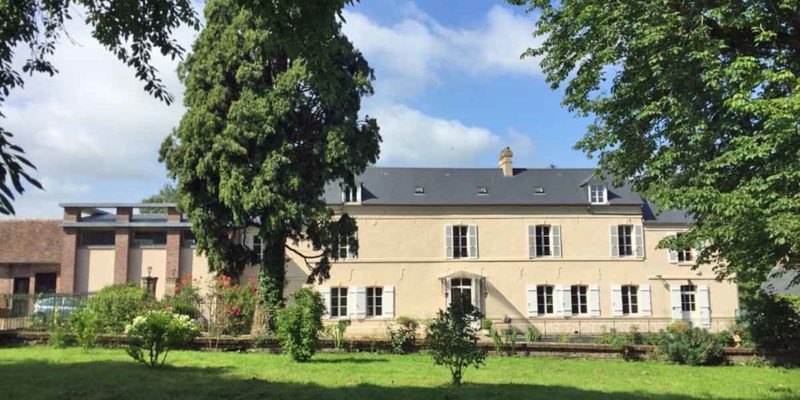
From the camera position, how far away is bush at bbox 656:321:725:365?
14.6 m

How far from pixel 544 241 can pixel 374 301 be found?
28.8 ft

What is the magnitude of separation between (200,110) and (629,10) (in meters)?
11.8

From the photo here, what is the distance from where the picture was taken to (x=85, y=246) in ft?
88.7

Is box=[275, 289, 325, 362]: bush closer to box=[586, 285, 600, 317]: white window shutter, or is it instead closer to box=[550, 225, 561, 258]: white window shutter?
box=[550, 225, 561, 258]: white window shutter

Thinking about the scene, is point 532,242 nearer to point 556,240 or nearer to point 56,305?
point 556,240

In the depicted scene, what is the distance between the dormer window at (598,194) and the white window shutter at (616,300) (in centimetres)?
422

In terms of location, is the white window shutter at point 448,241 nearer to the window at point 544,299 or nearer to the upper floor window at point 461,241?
the upper floor window at point 461,241

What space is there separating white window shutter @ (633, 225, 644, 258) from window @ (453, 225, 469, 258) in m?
8.39

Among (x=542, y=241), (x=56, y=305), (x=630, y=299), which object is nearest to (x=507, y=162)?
(x=542, y=241)

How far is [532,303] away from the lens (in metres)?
→ 27.2

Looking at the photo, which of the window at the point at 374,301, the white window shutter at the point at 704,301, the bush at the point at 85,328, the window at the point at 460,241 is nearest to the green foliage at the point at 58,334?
the bush at the point at 85,328

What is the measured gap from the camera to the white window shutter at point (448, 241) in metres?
27.4

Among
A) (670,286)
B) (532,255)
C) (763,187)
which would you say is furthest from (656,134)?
(670,286)

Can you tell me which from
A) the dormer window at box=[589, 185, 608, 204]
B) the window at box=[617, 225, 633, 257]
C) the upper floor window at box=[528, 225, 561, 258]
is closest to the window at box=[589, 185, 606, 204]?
the dormer window at box=[589, 185, 608, 204]
